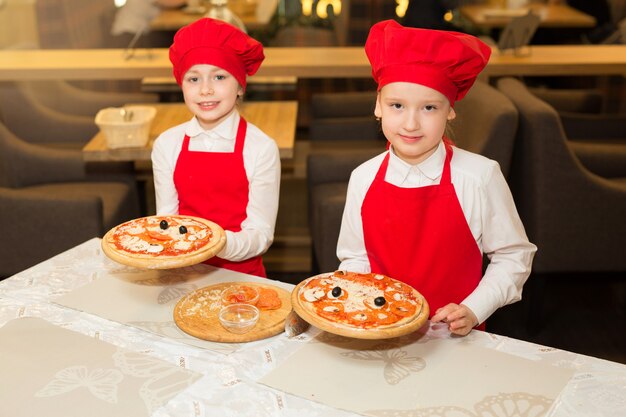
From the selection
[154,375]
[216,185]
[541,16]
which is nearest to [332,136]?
[541,16]

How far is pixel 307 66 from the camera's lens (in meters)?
3.98

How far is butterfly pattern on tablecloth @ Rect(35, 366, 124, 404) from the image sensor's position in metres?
1.45

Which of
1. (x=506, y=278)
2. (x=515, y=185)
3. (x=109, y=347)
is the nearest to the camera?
(x=109, y=347)

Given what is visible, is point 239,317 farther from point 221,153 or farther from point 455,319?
point 221,153

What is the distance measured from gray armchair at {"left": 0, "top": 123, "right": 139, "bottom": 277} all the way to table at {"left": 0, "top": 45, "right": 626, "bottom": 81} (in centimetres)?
52

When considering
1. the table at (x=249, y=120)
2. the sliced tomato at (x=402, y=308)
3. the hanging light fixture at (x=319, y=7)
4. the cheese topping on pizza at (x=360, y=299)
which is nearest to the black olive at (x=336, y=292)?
the cheese topping on pizza at (x=360, y=299)

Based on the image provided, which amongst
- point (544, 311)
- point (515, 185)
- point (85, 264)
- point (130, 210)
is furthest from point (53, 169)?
point (544, 311)

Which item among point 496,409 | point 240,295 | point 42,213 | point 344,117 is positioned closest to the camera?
point 496,409

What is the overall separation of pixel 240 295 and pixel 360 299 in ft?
1.09

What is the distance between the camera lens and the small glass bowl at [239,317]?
5.46ft

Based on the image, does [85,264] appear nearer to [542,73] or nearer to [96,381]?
[96,381]

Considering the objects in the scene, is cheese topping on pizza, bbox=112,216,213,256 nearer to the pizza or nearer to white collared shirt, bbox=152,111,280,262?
the pizza

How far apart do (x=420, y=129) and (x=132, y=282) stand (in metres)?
0.83

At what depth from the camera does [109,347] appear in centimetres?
163
